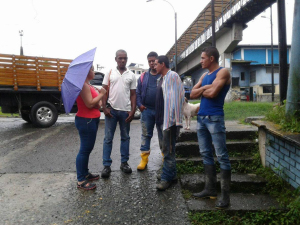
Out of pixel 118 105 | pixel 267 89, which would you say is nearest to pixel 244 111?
pixel 118 105

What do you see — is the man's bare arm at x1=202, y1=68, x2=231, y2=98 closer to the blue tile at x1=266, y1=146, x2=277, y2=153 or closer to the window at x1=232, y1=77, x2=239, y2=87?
the blue tile at x1=266, y1=146, x2=277, y2=153

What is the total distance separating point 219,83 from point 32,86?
317 inches

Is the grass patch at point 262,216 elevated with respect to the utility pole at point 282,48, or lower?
lower

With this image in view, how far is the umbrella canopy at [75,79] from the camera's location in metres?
3.38

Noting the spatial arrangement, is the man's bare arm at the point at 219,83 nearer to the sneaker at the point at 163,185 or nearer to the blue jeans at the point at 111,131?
the sneaker at the point at 163,185

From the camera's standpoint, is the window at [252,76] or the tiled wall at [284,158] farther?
the window at [252,76]

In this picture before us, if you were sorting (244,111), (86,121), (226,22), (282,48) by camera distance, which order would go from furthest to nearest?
1. (226,22)
2. (244,111)
3. (282,48)
4. (86,121)

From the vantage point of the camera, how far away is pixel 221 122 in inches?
128

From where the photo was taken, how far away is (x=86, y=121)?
3.71 meters

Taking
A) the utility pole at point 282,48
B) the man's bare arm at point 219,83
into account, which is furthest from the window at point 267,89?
the man's bare arm at point 219,83

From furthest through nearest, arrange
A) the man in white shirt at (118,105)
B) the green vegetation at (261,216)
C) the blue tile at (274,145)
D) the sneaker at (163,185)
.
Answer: the man in white shirt at (118,105)
the blue tile at (274,145)
the sneaker at (163,185)
the green vegetation at (261,216)

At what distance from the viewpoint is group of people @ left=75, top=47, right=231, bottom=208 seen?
325cm

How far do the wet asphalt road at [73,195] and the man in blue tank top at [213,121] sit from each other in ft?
1.63

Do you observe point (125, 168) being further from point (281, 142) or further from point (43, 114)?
point (43, 114)
